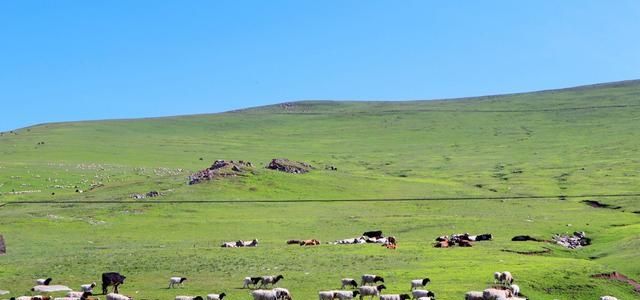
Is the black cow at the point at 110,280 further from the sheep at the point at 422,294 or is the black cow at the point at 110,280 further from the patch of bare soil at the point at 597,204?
the patch of bare soil at the point at 597,204

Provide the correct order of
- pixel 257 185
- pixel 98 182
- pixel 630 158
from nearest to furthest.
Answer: pixel 257 185 < pixel 98 182 < pixel 630 158

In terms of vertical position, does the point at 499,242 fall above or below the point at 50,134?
below

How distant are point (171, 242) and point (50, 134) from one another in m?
121

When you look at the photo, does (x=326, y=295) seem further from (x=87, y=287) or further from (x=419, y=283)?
(x=87, y=287)

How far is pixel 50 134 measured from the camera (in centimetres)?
17262

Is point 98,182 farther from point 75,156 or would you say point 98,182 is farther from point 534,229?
point 534,229

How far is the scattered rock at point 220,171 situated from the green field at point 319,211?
1.80m

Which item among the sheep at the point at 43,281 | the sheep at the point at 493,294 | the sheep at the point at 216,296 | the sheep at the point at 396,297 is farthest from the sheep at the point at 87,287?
the sheep at the point at 493,294

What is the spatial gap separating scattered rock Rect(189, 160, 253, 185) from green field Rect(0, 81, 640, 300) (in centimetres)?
180

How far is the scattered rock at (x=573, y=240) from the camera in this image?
59362 mm

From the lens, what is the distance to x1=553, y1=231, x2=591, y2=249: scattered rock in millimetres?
59362

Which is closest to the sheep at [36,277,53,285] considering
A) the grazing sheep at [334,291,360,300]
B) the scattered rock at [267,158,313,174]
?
the grazing sheep at [334,291,360,300]

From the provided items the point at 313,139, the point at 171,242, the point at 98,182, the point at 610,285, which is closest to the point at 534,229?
the point at 610,285

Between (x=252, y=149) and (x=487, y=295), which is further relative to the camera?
(x=252, y=149)
